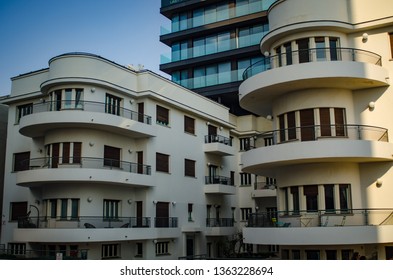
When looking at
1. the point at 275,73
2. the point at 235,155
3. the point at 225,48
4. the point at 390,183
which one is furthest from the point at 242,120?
the point at 390,183

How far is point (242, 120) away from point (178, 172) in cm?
453

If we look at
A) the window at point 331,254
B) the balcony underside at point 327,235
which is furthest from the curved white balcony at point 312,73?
the window at point 331,254

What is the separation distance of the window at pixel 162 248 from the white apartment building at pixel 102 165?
29 millimetres

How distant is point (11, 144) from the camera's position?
12.0 meters

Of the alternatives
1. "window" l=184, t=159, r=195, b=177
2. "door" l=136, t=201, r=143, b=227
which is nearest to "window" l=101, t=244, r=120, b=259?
"door" l=136, t=201, r=143, b=227

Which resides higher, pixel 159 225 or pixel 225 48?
pixel 225 48

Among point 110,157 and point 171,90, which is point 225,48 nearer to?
point 171,90

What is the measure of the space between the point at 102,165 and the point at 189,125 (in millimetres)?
3695

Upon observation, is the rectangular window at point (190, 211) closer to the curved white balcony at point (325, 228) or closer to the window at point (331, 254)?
the curved white balcony at point (325, 228)

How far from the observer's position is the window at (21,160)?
11906 millimetres

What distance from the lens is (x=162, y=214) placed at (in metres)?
12.6

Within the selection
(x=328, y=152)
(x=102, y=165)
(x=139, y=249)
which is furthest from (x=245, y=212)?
(x=328, y=152)

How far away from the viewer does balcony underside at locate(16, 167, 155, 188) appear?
34.1ft
